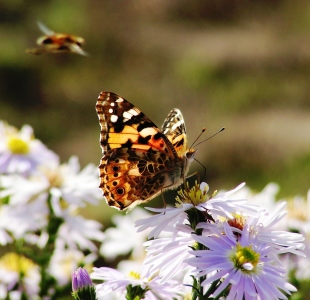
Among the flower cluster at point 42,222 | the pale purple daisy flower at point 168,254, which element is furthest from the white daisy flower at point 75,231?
the pale purple daisy flower at point 168,254

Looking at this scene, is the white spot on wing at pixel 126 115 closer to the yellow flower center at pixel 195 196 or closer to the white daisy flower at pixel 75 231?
the yellow flower center at pixel 195 196

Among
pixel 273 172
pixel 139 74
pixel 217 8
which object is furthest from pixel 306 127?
pixel 217 8

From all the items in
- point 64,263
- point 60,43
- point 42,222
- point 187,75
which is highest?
point 60,43

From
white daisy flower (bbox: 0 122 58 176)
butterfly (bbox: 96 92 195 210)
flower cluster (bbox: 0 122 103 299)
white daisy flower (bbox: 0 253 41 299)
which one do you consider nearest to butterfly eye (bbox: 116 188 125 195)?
butterfly (bbox: 96 92 195 210)

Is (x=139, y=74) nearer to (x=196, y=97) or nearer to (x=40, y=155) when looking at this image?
(x=196, y=97)

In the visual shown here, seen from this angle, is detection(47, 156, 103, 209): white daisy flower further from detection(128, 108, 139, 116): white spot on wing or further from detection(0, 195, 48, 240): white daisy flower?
detection(128, 108, 139, 116): white spot on wing

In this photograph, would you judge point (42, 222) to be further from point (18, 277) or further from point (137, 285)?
point (137, 285)

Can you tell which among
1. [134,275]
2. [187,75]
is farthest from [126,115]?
[187,75]
